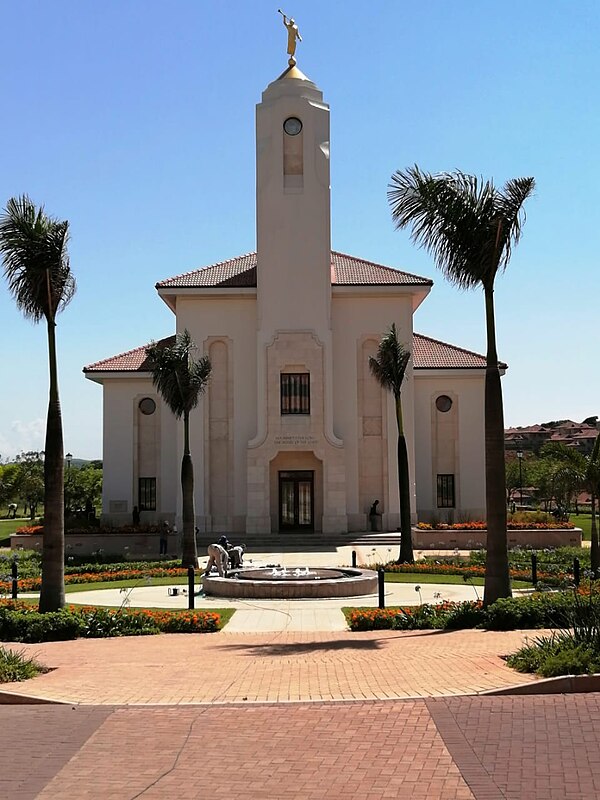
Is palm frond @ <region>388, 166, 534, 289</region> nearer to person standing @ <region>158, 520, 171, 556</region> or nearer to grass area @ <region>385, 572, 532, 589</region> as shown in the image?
grass area @ <region>385, 572, 532, 589</region>

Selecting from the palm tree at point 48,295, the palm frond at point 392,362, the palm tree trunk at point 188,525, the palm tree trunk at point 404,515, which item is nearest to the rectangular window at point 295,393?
the palm frond at point 392,362

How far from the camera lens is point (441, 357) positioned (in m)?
Result: 44.7

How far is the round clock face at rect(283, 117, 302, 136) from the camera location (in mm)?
41094

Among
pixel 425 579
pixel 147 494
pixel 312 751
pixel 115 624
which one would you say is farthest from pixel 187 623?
pixel 147 494

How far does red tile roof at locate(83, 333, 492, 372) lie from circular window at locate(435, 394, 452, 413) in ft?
4.80

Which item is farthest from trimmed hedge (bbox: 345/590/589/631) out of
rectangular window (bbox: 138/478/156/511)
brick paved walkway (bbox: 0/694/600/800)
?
rectangular window (bbox: 138/478/156/511)

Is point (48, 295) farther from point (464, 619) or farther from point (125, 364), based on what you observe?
point (125, 364)

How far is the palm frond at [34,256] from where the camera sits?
55.3 feet

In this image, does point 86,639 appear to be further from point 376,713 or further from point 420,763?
point 420,763

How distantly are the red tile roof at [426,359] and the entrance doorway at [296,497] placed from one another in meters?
7.78

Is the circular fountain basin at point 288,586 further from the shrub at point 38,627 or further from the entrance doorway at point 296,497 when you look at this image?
the entrance doorway at point 296,497

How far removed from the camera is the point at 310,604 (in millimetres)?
19594

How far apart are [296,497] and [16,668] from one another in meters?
30.2

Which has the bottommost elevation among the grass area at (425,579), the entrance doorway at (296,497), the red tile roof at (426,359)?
the grass area at (425,579)
